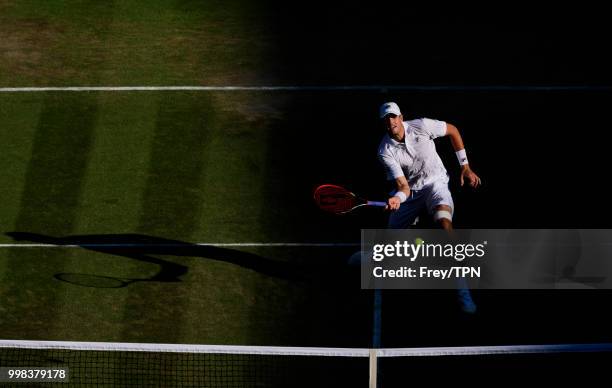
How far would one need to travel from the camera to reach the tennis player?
13.9 meters

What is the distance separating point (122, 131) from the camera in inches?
671

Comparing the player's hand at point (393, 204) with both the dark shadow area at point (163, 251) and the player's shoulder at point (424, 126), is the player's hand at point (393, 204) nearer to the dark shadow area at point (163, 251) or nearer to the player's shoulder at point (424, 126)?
the player's shoulder at point (424, 126)

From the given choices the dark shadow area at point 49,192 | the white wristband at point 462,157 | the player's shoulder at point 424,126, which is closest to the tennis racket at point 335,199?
the player's shoulder at point 424,126

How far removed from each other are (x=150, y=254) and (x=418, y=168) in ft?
11.3

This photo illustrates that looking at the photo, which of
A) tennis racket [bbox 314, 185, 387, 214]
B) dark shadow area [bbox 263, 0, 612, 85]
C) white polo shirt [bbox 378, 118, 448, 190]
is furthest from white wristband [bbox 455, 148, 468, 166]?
dark shadow area [bbox 263, 0, 612, 85]

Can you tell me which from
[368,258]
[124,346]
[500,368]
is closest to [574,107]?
[368,258]

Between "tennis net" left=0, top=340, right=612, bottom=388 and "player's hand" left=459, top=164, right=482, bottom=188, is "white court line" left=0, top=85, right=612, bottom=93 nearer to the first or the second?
"player's hand" left=459, top=164, right=482, bottom=188

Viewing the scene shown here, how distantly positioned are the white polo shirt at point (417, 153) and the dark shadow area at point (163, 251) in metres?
1.75

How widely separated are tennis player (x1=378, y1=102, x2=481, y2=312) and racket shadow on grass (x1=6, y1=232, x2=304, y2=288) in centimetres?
160

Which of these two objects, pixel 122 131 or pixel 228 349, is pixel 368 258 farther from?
pixel 122 131

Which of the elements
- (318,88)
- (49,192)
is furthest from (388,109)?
(49,192)

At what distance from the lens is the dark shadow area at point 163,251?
14.5 m

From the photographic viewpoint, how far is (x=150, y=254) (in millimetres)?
14867

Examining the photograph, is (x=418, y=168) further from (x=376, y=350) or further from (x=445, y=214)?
(x=376, y=350)
